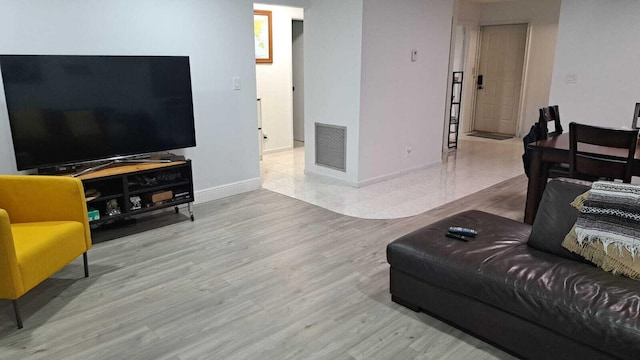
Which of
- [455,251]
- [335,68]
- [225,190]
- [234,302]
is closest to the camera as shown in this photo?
[455,251]

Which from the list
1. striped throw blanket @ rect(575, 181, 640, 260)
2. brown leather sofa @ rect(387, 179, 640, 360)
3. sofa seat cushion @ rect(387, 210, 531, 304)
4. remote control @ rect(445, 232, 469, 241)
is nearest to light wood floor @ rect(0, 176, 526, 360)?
brown leather sofa @ rect(387, 179, 640, 360)

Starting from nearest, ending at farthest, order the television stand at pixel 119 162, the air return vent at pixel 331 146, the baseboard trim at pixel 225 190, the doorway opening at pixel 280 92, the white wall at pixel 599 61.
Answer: the television stand at pixel 119 162
the baseboard trim at pixel 225 190
the air return vent at pixel 331 146
the white wall at pixel 599 61
the doorway opening at pixel 280 92

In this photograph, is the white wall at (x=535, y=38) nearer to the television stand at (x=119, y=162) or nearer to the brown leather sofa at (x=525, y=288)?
the brown leather sofa at (x=525, y=288)

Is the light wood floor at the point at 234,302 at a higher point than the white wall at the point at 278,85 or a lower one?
lower

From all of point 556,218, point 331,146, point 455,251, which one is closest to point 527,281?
point 455,251

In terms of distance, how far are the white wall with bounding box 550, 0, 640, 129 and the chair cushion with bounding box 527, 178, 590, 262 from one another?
156 inches

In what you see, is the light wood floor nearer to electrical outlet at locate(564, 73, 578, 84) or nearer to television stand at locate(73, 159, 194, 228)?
television stand at locate(73, 159, 194, 228)

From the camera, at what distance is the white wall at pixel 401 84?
4.79 meters

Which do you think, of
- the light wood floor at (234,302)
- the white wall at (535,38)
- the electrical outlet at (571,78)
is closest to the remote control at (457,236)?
the light wood floor at (234,302)

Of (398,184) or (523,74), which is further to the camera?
(523,74)

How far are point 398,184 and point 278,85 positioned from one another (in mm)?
2666

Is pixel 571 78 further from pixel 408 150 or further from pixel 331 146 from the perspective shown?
pixel 331 146

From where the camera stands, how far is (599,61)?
18.0 ft

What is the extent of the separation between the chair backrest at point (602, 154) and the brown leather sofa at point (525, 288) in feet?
2.71
